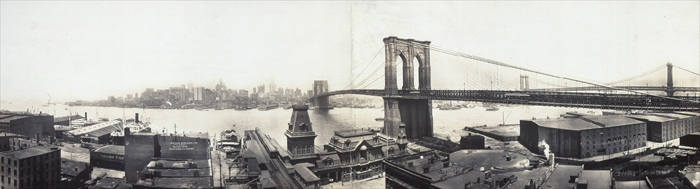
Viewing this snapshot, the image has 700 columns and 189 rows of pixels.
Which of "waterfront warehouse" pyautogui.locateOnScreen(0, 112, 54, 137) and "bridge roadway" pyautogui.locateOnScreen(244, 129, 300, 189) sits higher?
"waterfront warehouse" pyautogui.locateOnScreen(0, 112, 54, 137)

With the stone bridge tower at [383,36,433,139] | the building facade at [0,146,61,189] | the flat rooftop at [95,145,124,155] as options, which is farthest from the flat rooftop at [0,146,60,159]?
the stone bridge tower at [383,36,433,139]

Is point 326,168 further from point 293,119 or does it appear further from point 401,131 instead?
point 401,131

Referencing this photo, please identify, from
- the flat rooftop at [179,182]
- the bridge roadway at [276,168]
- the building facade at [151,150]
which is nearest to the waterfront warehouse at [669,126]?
the bridge roadway at [276,168]

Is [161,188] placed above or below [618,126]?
below

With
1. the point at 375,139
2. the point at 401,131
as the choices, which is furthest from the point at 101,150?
the point at 401,131

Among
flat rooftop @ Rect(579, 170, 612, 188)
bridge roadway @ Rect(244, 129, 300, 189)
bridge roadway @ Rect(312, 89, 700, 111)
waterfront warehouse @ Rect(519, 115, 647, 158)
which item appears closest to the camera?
flat rooftop @ Rect(579, 170, 612, 188)

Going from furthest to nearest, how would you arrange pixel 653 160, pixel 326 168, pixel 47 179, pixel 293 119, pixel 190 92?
pixel 190 92, pixel 293 119, pixel 326 168, pixel 653 160, pixel 47 179

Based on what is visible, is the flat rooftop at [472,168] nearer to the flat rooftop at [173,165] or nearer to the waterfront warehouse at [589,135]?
the waterfront warehouse at [589,135]

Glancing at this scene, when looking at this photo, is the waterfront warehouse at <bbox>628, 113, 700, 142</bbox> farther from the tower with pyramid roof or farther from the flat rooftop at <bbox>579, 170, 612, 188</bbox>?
the tower with pyramid roof

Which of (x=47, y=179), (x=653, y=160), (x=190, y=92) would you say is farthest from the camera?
(x=190, y=92)
